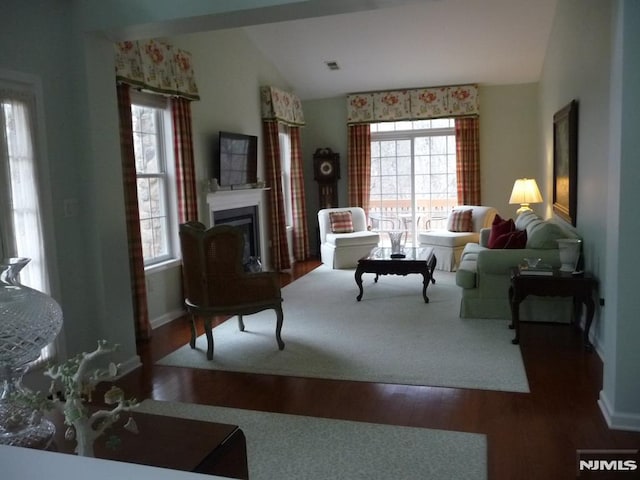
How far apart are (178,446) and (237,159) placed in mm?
5167

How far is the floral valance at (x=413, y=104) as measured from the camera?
26.8 ft

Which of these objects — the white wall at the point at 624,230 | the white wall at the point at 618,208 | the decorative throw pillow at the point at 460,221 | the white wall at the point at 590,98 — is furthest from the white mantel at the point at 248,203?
the white wall at the point at 624,230

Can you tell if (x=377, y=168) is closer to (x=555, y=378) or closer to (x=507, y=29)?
(x=507, y=29)

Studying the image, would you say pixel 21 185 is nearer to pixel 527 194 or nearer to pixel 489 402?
pixel 489 402

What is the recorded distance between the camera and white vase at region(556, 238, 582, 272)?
13.8 feet

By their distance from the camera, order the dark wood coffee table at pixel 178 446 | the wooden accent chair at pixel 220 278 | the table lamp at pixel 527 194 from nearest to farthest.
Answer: the dark wood coffee table at pixel 178 446 → the wooden accent chair at pixel 220 278 → the table lamp at pixel 527 194

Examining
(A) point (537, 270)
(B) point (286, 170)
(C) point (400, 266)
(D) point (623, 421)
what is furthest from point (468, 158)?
(D) point (623, 421)

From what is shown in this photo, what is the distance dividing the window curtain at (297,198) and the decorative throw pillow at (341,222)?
2.43ft

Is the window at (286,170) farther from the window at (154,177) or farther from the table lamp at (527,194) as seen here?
the table lamp at (527,194)

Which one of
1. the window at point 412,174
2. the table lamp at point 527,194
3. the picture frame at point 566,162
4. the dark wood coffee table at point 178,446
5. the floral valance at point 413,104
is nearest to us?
the dark wood coffee table at point 178,446

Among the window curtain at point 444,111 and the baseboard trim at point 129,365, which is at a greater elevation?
the window curtain at point 444,111

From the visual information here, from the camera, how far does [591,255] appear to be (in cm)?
431

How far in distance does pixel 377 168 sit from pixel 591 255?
4895 millimetres

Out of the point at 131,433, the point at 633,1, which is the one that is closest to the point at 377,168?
the point at 633,1
